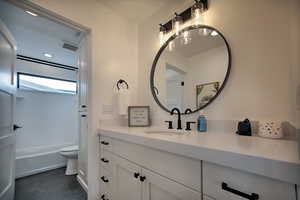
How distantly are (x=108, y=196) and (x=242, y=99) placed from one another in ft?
4.84

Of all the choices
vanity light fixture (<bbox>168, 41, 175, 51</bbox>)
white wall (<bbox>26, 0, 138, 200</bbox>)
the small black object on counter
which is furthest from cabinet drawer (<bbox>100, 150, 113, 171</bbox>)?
vanity light fixture (<bbox>168, 41, 175, 51</bbox>)

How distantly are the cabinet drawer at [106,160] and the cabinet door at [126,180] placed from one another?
4.1 inches

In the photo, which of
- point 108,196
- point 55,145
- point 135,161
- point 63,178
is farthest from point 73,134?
point 135,161

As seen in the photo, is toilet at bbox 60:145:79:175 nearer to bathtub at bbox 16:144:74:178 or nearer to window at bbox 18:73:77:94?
bathtub at bbox 16:144:74:178

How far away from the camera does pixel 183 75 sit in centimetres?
144

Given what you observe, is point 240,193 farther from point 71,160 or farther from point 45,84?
point 45,84

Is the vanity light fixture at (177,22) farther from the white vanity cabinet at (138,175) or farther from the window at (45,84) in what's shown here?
the window at (45,84)

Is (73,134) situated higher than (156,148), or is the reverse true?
(156,148)

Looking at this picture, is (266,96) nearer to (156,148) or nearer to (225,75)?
(225,75)

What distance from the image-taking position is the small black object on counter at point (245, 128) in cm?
93

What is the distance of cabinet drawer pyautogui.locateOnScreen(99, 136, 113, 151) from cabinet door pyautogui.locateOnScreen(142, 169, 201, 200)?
1.73 ft

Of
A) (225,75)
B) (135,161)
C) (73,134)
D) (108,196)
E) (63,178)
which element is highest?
(225,75)

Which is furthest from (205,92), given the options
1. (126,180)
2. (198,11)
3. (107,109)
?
(107,109)

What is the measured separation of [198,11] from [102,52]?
1.11 metres
